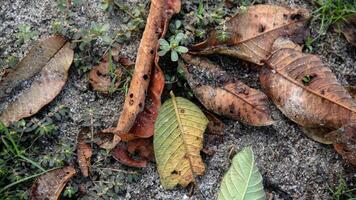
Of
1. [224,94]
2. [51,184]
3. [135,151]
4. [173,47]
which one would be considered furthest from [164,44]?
[51,184]

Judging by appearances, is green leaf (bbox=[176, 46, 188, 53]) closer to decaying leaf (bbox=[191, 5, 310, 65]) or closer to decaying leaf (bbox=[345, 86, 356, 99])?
decaying leaf (bbox=[191, 5, 310, 65])

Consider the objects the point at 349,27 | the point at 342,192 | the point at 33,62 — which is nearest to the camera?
the point at 342,192

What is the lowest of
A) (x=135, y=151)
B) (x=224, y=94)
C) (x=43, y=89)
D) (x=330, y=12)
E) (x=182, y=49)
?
(x=135, y=151)

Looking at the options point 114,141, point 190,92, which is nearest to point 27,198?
point 114,141

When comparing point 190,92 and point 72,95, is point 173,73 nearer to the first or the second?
point 190,92

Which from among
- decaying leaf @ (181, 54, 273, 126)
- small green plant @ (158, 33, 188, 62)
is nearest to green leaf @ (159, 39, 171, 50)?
small green plant @ (158, 33, 188, 62)

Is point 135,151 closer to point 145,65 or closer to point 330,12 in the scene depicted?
point 145,65

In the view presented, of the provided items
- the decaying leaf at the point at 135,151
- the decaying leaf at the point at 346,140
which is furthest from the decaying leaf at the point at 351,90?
the decaying leaf at the point at 135,151
